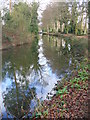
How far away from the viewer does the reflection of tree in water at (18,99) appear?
5443mm

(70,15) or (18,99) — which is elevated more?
(70,15)

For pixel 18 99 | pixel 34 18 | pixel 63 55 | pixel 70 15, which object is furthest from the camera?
pixel 70 15

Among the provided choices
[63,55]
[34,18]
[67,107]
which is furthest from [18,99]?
[34,18]

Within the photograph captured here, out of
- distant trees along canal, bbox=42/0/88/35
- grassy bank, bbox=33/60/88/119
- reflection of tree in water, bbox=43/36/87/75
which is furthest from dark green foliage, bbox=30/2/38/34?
grassy bank, bbox=33/60/88/119

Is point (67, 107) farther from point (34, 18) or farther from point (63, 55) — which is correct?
point (34, 18)

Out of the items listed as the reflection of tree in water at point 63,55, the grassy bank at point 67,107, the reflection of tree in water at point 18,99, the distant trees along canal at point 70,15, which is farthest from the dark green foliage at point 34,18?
the grassy bank at point 67,107

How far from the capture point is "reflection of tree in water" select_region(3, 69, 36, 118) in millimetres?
5443

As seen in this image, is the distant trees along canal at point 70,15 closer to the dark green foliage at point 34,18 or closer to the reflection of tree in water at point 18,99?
the dark green foliage at point 34,18

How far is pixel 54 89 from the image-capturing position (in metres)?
7.39

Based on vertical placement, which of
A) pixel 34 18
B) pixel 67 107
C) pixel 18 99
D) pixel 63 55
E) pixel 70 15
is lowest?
pixel 18 99

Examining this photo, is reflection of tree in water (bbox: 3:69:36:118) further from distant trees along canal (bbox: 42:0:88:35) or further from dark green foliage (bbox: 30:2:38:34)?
distant trees along canal (bbox: 42:0:88:35)

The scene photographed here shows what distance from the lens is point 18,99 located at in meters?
6.51

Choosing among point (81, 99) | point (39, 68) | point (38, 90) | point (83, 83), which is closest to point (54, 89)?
point (38, 90)

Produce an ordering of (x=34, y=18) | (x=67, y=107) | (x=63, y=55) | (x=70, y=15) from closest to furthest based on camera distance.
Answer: (x=67, y=107)
(x=63, y=55)
(x=34, y=18)
(x=70, y=15)
